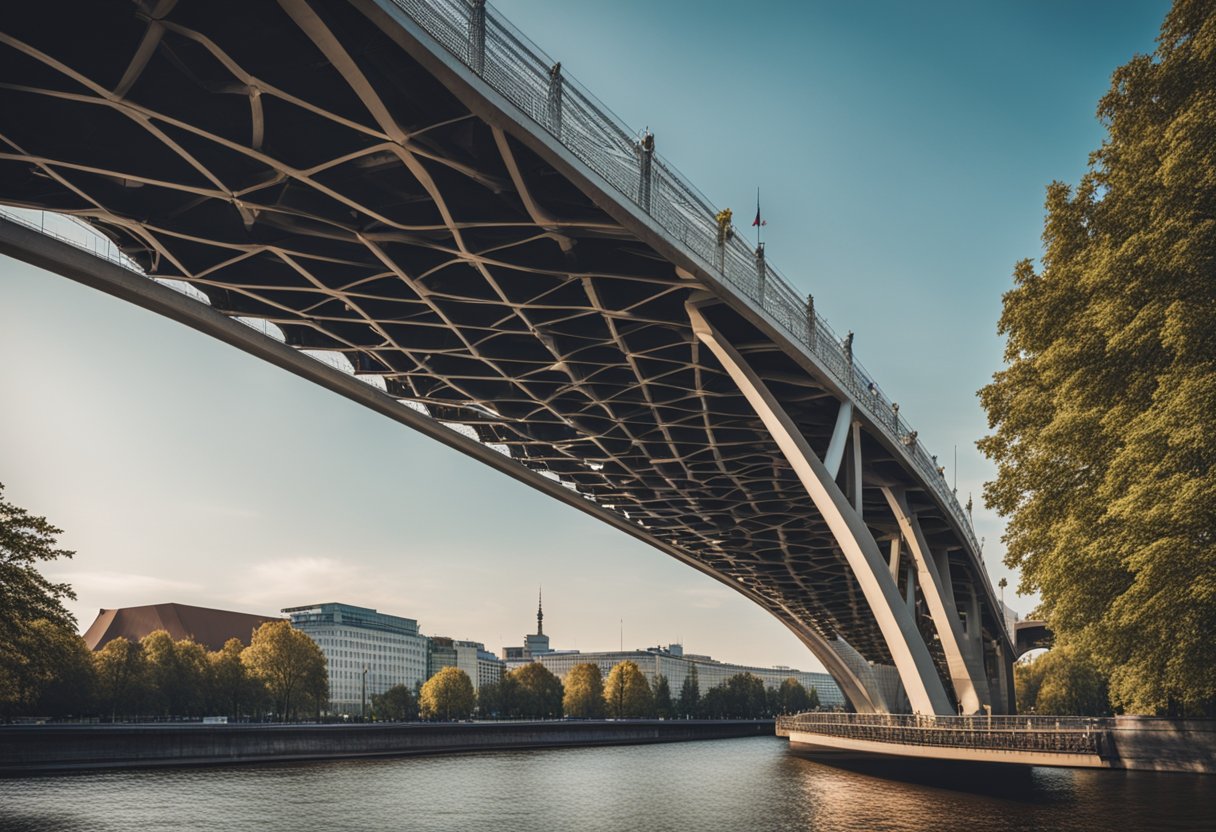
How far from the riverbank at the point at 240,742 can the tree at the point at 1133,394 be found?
3990cm

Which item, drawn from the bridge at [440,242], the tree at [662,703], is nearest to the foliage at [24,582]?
the bridge at [440,242]

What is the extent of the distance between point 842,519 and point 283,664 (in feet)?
245

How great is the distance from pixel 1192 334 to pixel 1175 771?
1992 centimetres

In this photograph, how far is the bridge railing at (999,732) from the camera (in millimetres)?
31531

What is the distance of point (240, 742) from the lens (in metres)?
51.4

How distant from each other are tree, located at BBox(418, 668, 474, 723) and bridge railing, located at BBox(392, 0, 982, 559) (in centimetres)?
9654

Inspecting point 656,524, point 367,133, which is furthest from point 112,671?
point 367,133

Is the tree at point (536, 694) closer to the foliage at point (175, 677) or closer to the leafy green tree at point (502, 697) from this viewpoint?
the leafy green tree at point (502, 697)

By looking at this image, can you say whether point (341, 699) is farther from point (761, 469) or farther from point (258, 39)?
point (258, 39)

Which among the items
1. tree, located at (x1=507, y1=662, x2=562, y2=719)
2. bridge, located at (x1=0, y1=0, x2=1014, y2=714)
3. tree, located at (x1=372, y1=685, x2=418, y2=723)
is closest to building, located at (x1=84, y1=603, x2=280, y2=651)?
tree, located at (x1=372, y1=685, x2=418, y2=723)

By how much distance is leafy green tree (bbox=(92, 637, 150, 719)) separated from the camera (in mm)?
80625

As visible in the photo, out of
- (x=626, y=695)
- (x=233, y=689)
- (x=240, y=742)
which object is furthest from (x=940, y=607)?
(x=626, y=695)

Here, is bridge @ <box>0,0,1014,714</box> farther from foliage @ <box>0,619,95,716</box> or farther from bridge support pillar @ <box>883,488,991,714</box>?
foliage @ <box>0,619,95,716</box>

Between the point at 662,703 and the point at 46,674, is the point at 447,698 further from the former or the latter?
the point at 46,674
